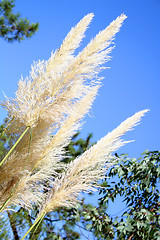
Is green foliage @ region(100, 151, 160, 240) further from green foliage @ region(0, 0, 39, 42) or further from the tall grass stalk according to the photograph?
green foliage @ region(0, 0, 39, 42)

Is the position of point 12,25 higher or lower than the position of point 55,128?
higher

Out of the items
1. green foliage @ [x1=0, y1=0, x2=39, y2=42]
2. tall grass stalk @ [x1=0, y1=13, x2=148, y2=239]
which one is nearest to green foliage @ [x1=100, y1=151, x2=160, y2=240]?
A: tall grass stalk @ [x1=0, y1=13, x2=148, y2=239]

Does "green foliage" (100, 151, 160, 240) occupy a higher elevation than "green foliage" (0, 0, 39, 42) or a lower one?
lower

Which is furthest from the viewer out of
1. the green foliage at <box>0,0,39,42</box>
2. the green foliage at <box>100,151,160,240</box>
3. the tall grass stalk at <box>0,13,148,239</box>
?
the green foliage at <box>0,0,39,42</box>

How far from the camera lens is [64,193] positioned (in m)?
1.00

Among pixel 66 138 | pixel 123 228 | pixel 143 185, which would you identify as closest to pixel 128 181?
pixel 143 185

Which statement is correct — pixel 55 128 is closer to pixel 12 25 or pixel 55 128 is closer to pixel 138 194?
pixel 138 194

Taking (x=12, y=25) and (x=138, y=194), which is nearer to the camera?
(x=138, y=194)

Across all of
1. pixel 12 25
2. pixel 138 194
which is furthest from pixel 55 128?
pixel 12 25

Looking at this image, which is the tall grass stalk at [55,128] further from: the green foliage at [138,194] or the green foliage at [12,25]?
the green foliage at [12,25]

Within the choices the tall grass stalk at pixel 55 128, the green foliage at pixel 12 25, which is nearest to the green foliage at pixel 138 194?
the tall grass stalk at pixel 55 128

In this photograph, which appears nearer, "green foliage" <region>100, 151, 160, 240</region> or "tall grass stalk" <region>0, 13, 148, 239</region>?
"tall grass stalk" <region>0, 13, 148, 239</region>

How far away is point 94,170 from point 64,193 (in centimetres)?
14

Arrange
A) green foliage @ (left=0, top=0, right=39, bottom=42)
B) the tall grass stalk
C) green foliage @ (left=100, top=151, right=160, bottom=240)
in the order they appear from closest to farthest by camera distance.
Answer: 1. the tall grass stalk
2. green foliage @ (left=100, top=151, right=160, bottom=240)
3. green foliage @ (left=0, top=0, right=39, bottom=42)
